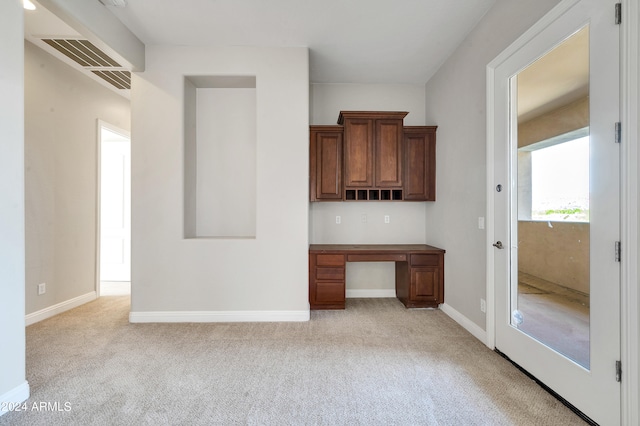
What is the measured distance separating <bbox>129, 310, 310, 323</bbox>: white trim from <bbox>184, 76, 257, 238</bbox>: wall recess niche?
911mm

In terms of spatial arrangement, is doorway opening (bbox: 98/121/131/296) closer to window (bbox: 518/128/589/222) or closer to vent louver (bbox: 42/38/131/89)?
vent louver (bbox: 42/38/131/89)

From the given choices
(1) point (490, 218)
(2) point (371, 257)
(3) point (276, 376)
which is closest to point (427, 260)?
(2) point (371, 257)

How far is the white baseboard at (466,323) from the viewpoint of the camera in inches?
105

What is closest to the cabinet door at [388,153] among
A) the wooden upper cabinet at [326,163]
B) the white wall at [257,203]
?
the wooden upper cabinet at [326,163]

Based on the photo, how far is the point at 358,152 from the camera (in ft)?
11.9

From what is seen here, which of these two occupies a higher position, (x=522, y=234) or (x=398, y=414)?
(x=522, y=234)

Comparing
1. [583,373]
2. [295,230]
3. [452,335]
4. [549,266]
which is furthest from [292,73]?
[583,373]

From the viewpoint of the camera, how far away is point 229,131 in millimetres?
3584

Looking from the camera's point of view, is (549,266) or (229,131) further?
(229,131)

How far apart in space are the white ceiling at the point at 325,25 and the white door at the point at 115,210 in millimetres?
2677

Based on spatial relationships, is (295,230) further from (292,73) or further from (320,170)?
(292,73)

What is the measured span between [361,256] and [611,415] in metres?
2.30

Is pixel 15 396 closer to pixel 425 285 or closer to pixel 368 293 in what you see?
pixel 368 293

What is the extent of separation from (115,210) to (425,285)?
17.2 ft
